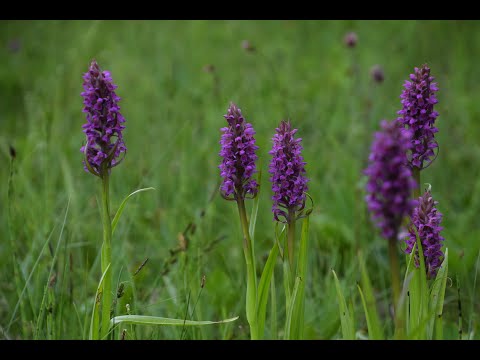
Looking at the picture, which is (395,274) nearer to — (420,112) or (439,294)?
(439,294)

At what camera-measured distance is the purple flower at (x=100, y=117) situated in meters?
2.58

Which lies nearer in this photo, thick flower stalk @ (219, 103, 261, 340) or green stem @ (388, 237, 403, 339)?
green stem @ (388, 237, 403, 339)

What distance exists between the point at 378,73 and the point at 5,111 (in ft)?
16.2

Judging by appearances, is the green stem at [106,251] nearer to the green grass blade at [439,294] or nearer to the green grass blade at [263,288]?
the green grass blade at [263,288]

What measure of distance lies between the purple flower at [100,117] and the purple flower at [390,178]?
1222 millimetres

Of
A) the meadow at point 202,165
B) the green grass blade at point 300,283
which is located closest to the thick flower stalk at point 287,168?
the green grass blade at point 300,283

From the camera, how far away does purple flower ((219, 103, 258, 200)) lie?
2.50 meters

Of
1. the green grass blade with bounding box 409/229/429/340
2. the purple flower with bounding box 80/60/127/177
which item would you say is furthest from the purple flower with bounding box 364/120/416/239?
the purple flower with bounding box 80/60/127/177

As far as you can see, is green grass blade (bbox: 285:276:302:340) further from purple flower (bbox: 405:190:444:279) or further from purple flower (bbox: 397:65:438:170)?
purple flower (bbox: 397:65:438:170)

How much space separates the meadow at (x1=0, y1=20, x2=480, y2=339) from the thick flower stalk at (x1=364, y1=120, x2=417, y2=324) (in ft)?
2.25

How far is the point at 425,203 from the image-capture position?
101 inches

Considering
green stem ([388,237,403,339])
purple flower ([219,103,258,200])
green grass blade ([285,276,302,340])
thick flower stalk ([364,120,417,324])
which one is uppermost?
purple flower ([219,103,258,200])
